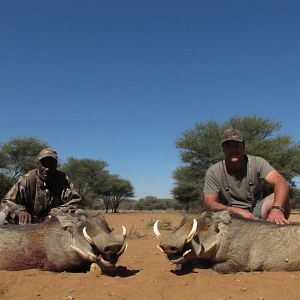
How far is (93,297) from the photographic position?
3.93 meters

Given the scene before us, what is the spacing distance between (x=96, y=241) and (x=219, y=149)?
23.5 meters

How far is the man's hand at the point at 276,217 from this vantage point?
5286 mm

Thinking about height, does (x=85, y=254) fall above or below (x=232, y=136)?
below

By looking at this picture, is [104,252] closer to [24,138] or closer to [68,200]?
[68,200]

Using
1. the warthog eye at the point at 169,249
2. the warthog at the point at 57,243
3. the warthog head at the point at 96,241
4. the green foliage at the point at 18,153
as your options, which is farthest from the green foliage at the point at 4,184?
the warthog eye at the point at 169,249

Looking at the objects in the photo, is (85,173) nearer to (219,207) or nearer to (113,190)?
(113,190)

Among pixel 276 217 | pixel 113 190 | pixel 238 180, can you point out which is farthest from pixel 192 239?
pixel 113 190

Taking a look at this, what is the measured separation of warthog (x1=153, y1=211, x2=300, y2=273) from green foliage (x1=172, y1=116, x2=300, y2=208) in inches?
858

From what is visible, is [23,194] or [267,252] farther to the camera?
[23,194]

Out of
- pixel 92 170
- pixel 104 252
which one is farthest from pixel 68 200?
pixel 92 170

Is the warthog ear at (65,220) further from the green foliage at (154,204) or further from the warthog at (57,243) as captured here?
the green foliage at (154,204)

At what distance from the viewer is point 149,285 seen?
4.29m

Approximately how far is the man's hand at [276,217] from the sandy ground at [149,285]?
698 millimetres

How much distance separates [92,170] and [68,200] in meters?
36.7
